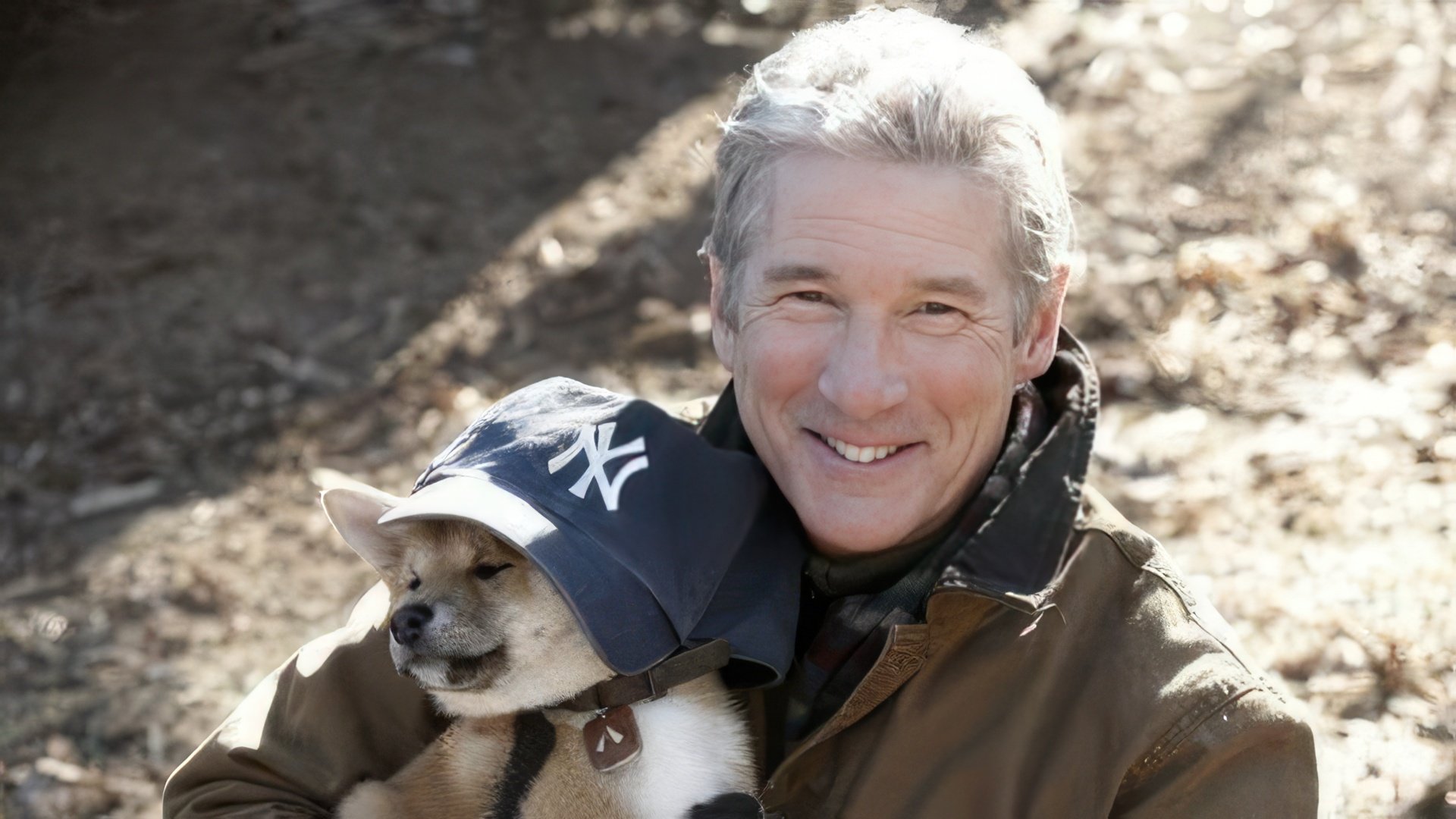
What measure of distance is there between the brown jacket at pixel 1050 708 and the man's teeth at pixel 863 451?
233 millimetres

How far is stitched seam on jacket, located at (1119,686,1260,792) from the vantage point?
2.26m

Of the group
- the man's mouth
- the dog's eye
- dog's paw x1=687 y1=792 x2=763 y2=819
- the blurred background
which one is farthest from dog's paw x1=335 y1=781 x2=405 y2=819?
the man's mouth

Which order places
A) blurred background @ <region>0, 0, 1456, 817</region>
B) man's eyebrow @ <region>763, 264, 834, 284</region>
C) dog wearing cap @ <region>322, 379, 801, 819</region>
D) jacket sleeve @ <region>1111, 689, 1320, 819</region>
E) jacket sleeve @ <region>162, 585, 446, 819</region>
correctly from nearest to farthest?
jacket sleeve @ <region>1111, 689, 1320, 819</region>
dog wearing cap @ <region>322, 379, 801, 819</region>
man's eyebrow @ <region>763, 264, 834, 284</region>
jacket sleeve @ <region>162, 585, 446, 819</region>
blurred background @ <region>0, 0, 1456, 817</region>

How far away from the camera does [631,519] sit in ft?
7.87

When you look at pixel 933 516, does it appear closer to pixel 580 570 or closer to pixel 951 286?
pixel 951 286

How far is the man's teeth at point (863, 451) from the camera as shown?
2.54m

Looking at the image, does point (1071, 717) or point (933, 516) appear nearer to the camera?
point (1071, 717)

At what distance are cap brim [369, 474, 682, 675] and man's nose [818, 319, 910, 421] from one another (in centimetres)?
52

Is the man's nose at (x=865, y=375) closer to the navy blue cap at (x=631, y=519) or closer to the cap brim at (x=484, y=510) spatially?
the navy blue cap at (x=631, y=519)

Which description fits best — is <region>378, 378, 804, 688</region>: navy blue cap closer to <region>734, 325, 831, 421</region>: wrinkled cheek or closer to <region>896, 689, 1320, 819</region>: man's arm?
<region>734, 325, 831, 421</region>: wrinkled cheek

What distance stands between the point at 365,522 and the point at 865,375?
3.62ft

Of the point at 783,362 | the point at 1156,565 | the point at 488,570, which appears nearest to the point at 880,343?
the point at 783,362

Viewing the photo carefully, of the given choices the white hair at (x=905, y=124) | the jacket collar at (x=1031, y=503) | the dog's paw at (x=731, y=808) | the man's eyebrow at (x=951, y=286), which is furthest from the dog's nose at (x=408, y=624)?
the man's eyebrow at (x=951, y=286)

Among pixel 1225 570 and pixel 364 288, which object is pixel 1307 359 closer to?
pixel 1225 570
